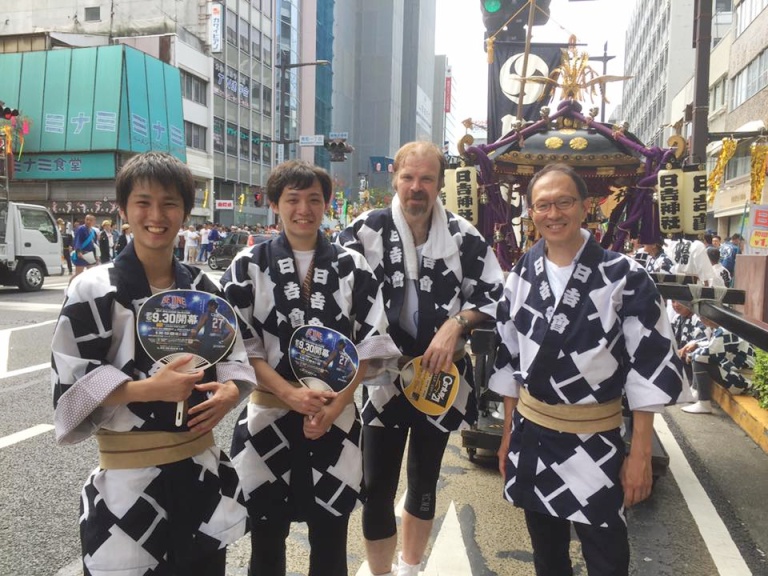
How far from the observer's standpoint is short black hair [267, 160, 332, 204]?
6.63 ft

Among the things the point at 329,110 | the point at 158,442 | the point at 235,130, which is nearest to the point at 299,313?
the point at 158,442

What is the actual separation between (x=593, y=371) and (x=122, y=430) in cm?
143

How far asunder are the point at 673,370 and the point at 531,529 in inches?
29.2

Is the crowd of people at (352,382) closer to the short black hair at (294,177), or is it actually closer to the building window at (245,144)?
the short black hair at (294,177)

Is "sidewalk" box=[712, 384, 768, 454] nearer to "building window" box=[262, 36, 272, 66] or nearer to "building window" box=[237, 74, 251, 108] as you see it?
"building window" box=[237, 74, 251, 108]

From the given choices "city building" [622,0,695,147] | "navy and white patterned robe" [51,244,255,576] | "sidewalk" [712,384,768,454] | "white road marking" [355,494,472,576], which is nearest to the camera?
"navy and white patterned robe" [51,244,255,576]

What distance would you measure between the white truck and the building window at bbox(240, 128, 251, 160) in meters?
23.1

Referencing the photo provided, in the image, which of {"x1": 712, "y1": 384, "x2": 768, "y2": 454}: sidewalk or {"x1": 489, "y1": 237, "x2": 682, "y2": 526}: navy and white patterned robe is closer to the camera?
{"x1": 489, "y1": 237, "x2": 682, "y2": 526}: navy and white patterned robe

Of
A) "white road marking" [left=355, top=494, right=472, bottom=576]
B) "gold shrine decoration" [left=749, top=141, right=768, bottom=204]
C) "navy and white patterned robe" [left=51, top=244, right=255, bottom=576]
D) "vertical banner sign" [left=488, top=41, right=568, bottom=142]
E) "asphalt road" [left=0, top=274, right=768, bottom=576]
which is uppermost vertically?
"vertical banner sign" [left=488, top=41, right=568, bottom=142]

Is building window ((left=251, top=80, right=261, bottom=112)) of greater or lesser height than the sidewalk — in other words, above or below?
above

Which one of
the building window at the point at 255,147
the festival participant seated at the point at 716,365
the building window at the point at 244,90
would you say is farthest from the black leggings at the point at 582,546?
the building window at the point at 255,147

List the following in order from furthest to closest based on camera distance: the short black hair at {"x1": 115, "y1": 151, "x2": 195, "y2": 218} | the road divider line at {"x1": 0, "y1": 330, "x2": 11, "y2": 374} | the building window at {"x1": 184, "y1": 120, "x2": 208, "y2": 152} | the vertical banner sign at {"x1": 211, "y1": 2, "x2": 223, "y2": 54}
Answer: the vertical banner sign at {"x1": 211, "y1": 2, "x2": 223, "y2": 54}
the building window at {"x1": 184, "y1": 120, "x2": 208, "y2": 152}
the road divider line at {"x1": 0, "y1": 330, "x2": 11, "y2": 374}
the short black hair at {"x1": 115, "y1": 151, "x2": 195, "y2": 218}

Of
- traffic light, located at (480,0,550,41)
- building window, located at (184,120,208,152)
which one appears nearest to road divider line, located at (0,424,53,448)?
traffic light, located at (480,0,550,41)

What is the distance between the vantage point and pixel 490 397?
3.69 m
